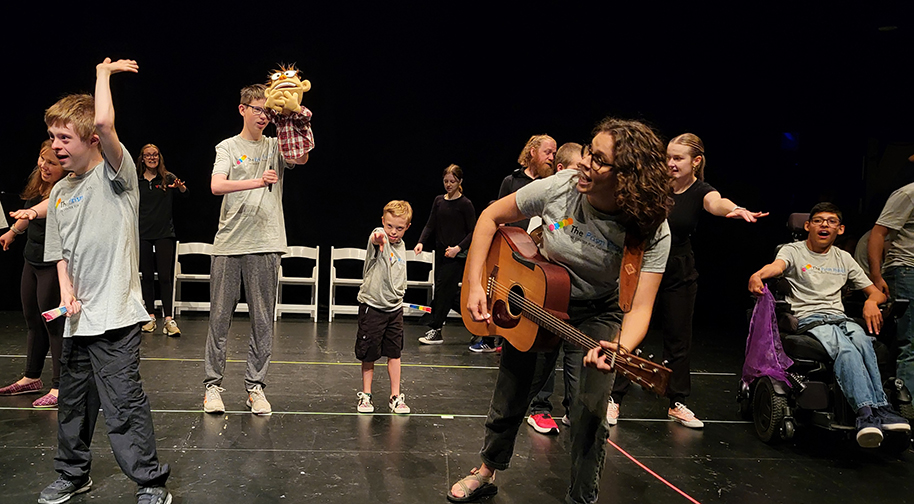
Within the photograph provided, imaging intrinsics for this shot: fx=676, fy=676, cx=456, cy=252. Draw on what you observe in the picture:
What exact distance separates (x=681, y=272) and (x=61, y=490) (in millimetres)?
3275

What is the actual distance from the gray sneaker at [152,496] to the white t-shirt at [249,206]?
1478 mm

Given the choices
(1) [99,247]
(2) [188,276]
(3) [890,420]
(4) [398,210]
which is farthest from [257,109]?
(2) [188,276]

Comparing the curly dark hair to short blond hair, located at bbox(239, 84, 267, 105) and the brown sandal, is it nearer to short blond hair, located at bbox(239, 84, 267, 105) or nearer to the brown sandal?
the brown sandal

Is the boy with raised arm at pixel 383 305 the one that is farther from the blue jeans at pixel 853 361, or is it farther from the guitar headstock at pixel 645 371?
the blue jeans at pixel 853 361

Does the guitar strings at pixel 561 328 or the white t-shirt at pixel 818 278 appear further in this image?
the white t-shirt at pixel 818 278

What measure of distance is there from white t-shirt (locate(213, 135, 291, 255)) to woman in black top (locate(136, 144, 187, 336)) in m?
2.81

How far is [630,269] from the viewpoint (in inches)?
88.0

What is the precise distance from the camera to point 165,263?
6320 millimetres

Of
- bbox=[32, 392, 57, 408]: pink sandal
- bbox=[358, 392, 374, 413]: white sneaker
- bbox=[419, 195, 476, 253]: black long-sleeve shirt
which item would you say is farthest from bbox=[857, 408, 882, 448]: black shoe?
bbox=[32, 392, 57, 408]: pink sandal

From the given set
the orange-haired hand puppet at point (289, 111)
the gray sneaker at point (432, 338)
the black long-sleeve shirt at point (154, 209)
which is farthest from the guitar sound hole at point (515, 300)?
the black long-sleeve shirt at point (154, 209)

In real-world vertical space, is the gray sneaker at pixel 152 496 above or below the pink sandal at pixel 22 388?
above

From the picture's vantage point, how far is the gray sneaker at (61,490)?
255 cm

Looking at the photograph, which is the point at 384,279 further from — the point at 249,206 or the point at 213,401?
the point at 213,401

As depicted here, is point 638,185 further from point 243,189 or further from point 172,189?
point 172,189
